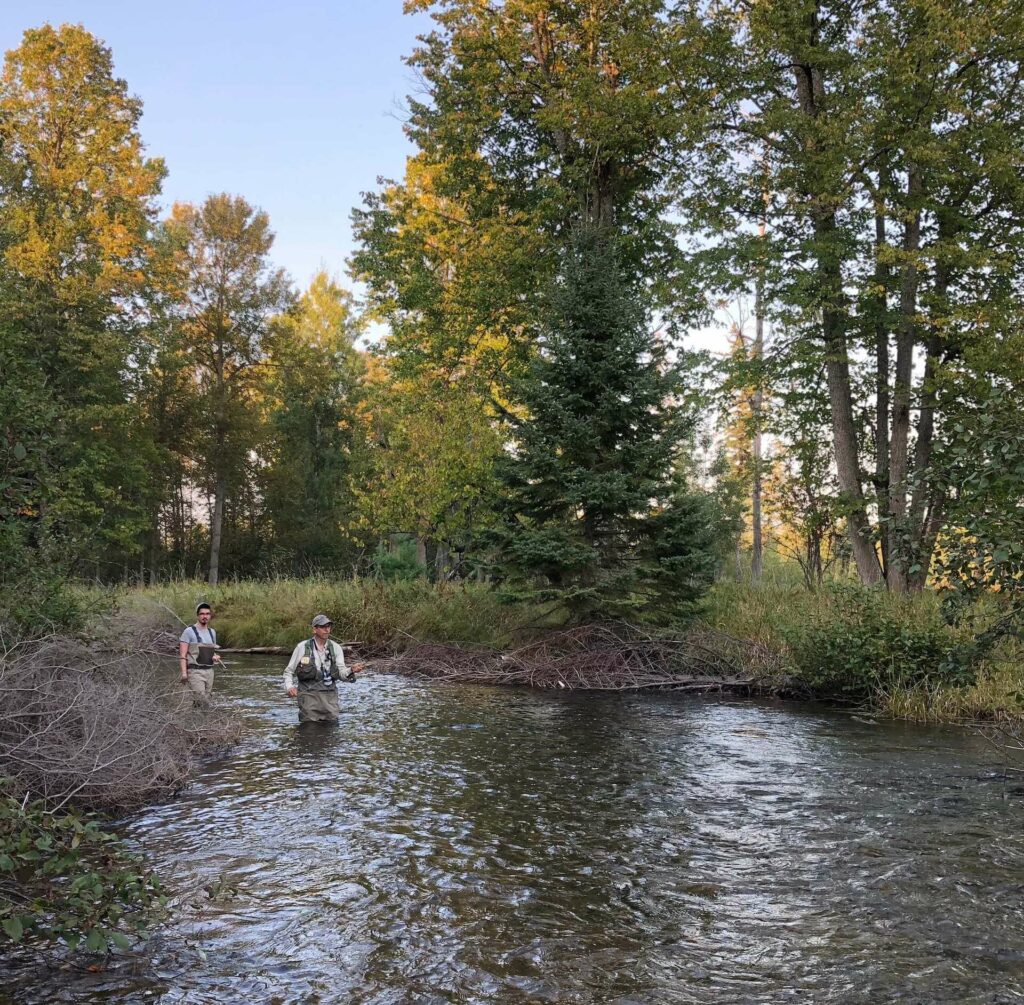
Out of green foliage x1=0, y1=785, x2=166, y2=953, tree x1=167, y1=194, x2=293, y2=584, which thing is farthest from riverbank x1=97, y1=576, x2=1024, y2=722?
tree x1=167, y1=194, x2=293, y2=584

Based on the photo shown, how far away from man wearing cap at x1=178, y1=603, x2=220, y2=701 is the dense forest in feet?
5.91

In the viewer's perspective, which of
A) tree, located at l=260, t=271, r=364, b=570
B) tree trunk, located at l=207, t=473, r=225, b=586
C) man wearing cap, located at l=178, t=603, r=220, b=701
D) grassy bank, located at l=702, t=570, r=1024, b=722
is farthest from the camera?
tree, located at l=260, t=271, r=364, b=570

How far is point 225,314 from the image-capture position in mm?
35406

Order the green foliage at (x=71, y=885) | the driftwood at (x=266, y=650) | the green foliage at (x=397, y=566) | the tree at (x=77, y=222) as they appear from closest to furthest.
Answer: the green foliage at (x=71, y=885)
the driftwood at (x=266, y=650)
the tree at (x=77, y=222)
the green foliage at (x=397, y=566)

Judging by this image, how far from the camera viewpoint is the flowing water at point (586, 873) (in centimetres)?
426

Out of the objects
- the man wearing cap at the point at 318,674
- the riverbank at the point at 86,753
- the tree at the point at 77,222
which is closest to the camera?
the riverbank at the point at 86,753

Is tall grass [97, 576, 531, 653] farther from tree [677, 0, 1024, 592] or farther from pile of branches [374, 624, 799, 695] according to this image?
tree [677, 0, 1024, 592]

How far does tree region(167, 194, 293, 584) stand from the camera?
35000 millimetres

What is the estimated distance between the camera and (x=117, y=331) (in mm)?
29250

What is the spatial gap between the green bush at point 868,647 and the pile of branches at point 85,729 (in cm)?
927

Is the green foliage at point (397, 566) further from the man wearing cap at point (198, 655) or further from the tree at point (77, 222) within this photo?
the man wearing cap at point (198, 655)

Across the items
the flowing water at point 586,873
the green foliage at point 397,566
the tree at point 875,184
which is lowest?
the flowing water at point 586,873

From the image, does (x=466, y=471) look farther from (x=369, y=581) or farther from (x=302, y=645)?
(x=302, y=645)

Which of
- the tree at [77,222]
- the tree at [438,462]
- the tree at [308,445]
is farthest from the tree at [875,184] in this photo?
the tree at [308,445]
